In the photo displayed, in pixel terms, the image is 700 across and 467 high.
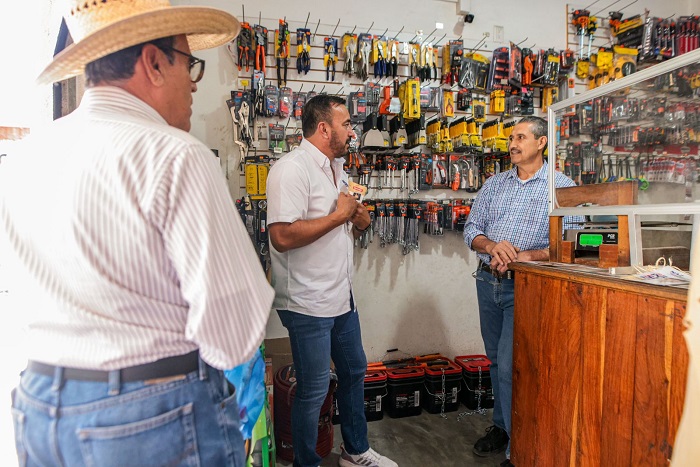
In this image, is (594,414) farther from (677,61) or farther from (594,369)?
(677,61)

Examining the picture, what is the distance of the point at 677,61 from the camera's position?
1613 millimetres

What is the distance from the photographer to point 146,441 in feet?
3.06

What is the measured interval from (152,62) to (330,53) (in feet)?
10.5

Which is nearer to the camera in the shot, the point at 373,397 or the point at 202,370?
the point at 202,370

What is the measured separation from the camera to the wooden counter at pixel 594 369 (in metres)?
1.42

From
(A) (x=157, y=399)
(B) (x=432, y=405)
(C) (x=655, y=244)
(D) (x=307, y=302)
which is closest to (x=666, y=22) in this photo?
(C) (x=655, y=244)

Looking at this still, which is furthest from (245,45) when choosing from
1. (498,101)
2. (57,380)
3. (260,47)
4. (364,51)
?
(57,380)

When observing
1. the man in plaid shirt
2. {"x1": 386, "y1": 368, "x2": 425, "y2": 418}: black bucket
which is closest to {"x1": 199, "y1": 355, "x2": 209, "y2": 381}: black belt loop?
the man in plaid shirt

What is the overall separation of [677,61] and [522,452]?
1.80 m

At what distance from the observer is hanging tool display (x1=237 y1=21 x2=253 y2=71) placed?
12.3ft

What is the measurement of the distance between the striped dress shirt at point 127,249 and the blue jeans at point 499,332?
6.97 feet

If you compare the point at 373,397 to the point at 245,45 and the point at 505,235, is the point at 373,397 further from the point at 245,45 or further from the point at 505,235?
the point at 245,45

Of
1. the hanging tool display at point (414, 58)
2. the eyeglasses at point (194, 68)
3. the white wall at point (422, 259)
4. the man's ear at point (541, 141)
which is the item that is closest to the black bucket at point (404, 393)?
the white wall at point (422, 259)

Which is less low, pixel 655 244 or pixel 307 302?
pixel 655 244
